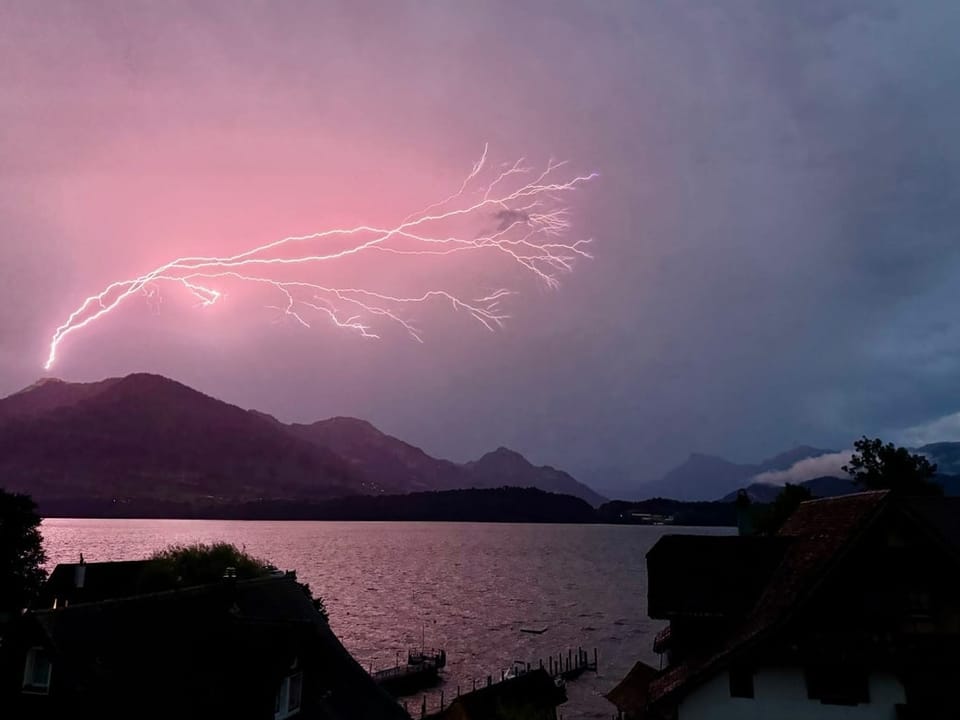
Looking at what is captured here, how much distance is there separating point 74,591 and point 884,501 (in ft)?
172

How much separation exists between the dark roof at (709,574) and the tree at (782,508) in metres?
43.6

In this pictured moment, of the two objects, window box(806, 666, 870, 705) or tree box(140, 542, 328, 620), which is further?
tree box(140, 542, 328, 620)

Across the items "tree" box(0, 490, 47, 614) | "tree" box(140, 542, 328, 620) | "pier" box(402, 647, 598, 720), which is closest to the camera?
"tree" box(140, 542, 328, 620)

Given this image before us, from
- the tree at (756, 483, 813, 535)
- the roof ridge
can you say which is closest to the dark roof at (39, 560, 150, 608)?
the roof ridge

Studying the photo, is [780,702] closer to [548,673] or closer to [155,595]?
[155,595]

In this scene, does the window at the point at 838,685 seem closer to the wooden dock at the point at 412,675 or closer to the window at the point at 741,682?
the window at the point at 741,682

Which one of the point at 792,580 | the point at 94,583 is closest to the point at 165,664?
the point at 792,580

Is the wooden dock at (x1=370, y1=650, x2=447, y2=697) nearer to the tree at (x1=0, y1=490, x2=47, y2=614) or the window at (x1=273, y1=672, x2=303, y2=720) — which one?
the tree at (x1=0, y1=490, x2=47, y2=614)

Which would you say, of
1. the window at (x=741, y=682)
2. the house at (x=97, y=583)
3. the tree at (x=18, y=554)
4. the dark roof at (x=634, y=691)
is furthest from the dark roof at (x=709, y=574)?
the tree at (x=18, y=554)

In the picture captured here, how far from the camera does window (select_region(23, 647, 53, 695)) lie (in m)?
21.9

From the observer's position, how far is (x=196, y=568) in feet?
177

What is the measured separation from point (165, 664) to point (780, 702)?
20527mm

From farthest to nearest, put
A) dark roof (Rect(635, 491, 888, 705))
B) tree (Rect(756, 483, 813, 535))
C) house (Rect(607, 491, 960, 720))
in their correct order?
tree (Rect(756, 483, 813, 535)) → dark roof (Rect(635, 491, 888, 705)) → house (Rect(607, 491, 960, 720))

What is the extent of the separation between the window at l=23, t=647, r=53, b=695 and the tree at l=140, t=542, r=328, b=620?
93.2 feet
